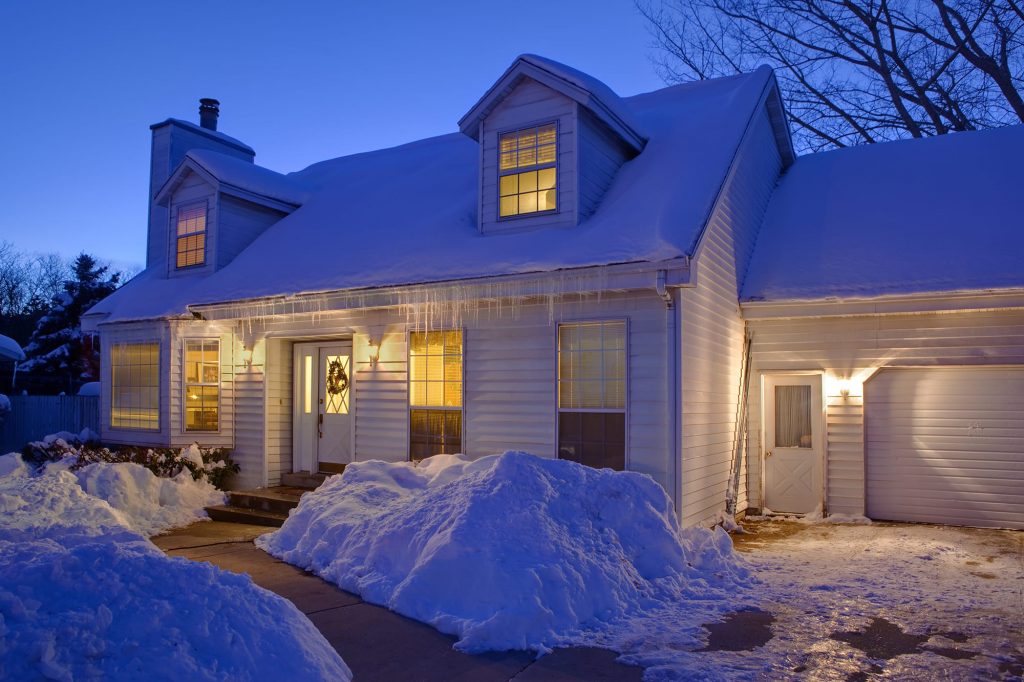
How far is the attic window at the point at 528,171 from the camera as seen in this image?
1032 centimetres

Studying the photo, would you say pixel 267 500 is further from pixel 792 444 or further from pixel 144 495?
pixel 792 444

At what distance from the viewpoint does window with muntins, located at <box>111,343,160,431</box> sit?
13039 mm

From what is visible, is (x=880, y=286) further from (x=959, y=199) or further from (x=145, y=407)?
(x=145, y=407)

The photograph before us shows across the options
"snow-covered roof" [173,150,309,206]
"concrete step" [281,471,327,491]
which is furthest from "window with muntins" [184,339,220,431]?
"snow-covered roof" [173,150,309,206]

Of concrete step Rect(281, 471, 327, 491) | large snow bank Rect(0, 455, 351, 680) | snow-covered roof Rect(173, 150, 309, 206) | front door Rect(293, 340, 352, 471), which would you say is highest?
snow-covered roof Rect(173, 150, 309, 206)

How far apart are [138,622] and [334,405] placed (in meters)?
8.06

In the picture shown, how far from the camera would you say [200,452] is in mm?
12070

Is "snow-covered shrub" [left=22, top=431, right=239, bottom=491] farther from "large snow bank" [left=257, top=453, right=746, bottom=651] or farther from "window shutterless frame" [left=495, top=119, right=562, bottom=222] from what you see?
"window shutterless frame" [left=495, top=119, right=562, bottom=222]

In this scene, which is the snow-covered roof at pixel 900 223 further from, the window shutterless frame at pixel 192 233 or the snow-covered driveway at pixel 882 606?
the window shutterless frame at pixel 192 233

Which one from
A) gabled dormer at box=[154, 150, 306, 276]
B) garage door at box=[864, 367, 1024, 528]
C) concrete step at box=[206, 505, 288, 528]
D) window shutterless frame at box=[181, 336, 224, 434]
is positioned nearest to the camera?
garage door at box=[864, 367, 1024, 528]

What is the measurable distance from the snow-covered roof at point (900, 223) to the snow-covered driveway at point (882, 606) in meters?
3.20

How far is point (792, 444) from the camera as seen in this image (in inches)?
425

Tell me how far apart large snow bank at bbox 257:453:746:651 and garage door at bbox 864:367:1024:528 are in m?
3.76

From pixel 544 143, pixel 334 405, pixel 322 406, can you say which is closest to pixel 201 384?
pixel 322 406
